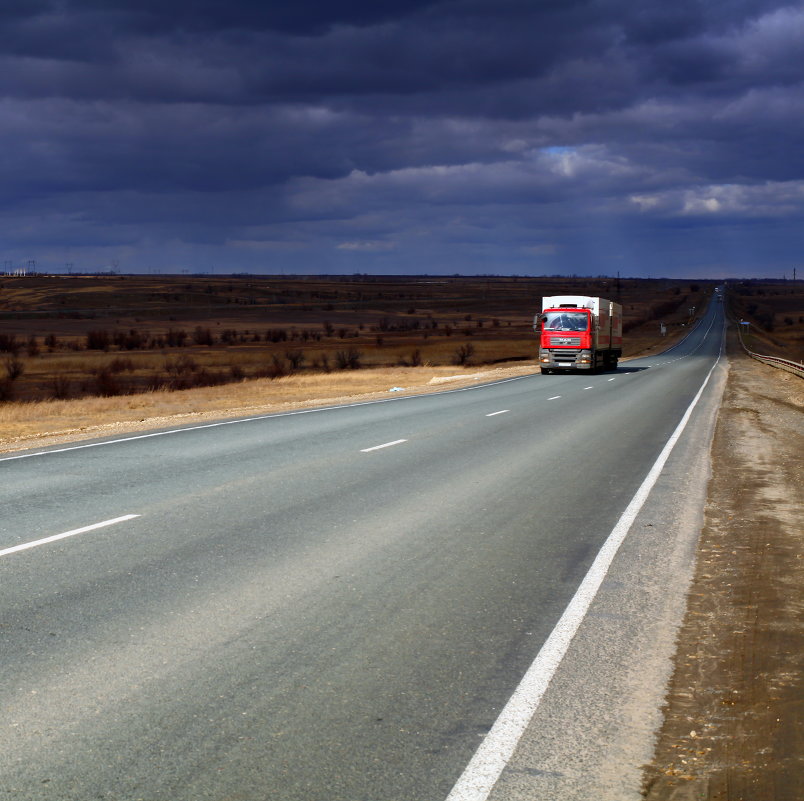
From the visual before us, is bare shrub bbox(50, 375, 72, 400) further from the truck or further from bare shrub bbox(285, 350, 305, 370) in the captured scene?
the truck

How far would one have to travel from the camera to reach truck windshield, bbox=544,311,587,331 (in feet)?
140

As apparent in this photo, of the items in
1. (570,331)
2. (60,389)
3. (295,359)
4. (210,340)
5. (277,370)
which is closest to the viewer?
(570,331)

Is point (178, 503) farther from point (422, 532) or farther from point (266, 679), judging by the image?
point (266, 679)

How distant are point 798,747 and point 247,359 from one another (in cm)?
7126

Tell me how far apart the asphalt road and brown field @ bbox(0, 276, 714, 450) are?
8732 mm

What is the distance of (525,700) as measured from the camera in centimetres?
504

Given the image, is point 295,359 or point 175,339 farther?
point 175,339

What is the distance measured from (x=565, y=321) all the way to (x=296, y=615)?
3775cm

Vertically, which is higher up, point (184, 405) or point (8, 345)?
point (184, 405)

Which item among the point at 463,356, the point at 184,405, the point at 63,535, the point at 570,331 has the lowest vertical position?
the point at 463,356

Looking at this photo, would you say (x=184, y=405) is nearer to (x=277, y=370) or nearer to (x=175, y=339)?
(x=277, y=370)

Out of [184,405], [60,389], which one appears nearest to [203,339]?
[60,389]

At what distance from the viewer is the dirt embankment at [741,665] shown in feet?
14.0

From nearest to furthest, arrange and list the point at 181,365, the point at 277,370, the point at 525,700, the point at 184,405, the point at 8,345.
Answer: the point at 525,700 → the point at 184,405 → the point at 277,370 → the point at 181,365 → the point at 8,345
